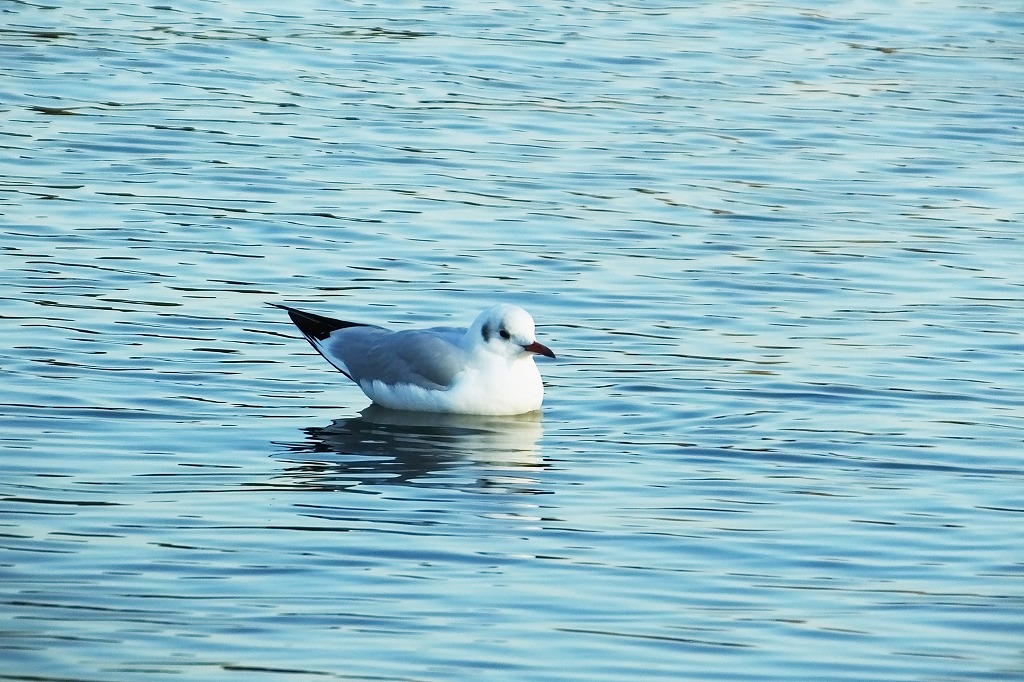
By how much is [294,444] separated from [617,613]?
312 centimetres

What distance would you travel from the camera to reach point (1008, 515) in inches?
368

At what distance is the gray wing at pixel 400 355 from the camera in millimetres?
11672

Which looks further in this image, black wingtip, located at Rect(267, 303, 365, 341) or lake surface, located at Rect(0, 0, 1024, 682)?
black wingtip, located at Rect(267, 303, 365, 341)

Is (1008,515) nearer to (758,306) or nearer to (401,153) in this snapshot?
(758,306)

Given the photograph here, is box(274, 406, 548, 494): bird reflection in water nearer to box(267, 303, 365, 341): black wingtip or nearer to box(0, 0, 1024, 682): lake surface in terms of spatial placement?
box(0, 0, 1024, 682): lake surface

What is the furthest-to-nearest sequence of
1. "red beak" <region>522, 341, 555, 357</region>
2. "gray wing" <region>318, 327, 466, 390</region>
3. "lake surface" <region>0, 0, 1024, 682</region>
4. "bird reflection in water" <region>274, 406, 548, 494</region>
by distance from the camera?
"gray wing" <region>318, 327, 466, 390</region>
"red beak" <region>522, 341, 555, 357</region>
"bird reflection in water" <region>274, 406, 548, 494</region>
"lake surface" <region>0, 0, 1024, 682</region>

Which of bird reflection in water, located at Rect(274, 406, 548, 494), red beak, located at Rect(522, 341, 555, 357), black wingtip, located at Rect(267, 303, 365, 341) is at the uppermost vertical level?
red beak, located at Rect(522, 341, 555, 357)

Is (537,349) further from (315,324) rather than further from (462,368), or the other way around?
(315,324)

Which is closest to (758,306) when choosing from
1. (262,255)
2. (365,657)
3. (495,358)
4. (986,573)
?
(495,358)

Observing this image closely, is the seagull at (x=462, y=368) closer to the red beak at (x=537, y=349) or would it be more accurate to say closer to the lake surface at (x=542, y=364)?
the red beak at (x=537, y=349)

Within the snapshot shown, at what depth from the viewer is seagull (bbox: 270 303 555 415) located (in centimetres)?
1154

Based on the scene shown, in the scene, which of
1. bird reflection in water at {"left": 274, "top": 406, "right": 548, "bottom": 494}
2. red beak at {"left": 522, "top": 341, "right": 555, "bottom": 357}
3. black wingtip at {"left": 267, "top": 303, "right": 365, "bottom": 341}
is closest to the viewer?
bird reflection in water at {"left": 274, "top": 406, "right": 548, "bottom": 494}

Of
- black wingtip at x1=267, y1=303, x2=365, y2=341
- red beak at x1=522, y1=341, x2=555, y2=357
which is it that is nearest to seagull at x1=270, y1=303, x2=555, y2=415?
red beak at x1=522, y1=341, x2=555, y2=357

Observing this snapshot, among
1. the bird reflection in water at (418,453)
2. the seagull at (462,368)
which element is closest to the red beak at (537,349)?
the seagull at (462,368)
